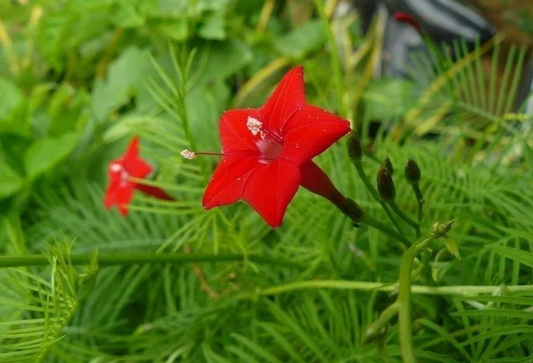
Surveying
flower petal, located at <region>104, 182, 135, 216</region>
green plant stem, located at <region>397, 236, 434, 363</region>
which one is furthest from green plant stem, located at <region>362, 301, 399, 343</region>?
flower petal, located at <region>104, 182, 135, 216</region>

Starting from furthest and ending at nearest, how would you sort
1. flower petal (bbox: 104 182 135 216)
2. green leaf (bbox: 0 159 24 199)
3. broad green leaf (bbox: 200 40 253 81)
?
broad green leaf (bbox: 200 40 253 81)
green leaf (bbox: 0 159 24 199)
flower petal (bbox: 104 182 135 216)

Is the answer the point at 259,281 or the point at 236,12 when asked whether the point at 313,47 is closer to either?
the point at 236,12

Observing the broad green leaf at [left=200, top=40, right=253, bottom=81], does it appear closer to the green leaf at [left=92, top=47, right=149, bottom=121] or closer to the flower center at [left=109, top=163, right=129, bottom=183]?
the green leaf at [left=92, top=47, right=149, bottom=121]

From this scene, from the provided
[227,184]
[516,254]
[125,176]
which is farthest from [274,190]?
[125,176]

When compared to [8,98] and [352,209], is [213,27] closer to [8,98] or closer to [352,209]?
[8,98]

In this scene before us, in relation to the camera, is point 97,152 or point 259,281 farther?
point 97,152

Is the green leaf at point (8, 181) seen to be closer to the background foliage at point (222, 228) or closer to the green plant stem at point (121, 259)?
the background foliage at point (222, 228)

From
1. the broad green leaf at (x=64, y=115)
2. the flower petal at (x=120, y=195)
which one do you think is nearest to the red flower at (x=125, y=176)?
the flower petal at (x=120, y=195)

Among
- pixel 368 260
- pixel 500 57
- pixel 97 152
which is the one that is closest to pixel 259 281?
pixel 368 260
